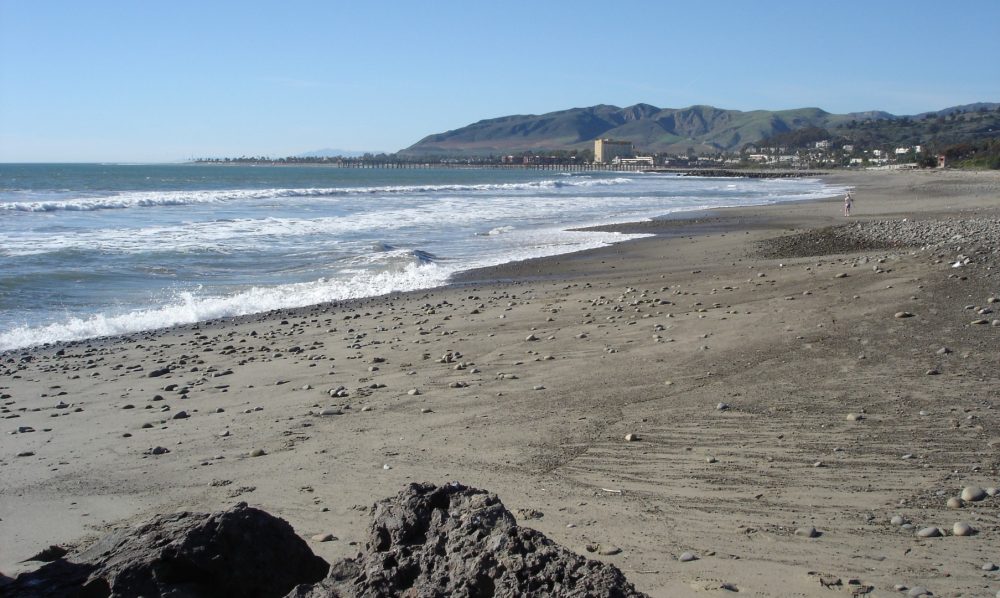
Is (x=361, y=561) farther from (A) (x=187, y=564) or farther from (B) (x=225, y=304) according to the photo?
(B) (x=225, y=304)

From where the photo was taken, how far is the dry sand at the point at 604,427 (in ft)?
12.9

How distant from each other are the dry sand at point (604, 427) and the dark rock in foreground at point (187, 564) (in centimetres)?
102

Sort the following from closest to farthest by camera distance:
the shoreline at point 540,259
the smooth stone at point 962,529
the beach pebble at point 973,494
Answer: the smooth stone at point 962,529 < the beach pebble at point 973,494 < the shoreline at point 540,259

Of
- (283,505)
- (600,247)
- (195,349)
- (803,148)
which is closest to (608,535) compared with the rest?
(283,505)

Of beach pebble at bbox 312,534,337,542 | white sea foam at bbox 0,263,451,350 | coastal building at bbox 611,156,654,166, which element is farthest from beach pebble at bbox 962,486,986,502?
coastal building at bbox 611,156,654,166

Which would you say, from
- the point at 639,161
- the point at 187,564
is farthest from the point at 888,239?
the point at 639,161

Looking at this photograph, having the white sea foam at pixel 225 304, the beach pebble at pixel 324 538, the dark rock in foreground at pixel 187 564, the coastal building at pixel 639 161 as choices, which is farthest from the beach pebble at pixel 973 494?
the coastal building at pixel 639 161

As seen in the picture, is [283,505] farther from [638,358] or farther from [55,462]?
[638,358]

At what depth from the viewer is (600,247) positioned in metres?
20.3

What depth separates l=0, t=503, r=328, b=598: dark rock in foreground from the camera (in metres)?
2.71

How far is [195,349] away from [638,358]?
→ 520cm

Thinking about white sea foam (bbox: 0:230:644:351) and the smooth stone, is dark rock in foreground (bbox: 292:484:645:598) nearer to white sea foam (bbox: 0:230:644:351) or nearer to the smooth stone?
the smooth stone

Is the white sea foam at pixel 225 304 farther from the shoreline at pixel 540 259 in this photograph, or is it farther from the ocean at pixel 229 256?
the shoreline at pixel 540 259

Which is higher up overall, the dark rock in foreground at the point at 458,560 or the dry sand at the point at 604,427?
the dark rock in foreground at the point at 458,560
